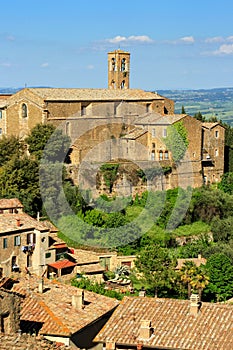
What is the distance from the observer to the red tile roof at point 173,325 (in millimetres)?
21078

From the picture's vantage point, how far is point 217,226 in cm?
4766

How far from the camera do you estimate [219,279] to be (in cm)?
3788

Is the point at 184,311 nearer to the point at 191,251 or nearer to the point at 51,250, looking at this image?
the point at 51,250

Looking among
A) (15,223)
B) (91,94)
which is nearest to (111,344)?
(15,223)

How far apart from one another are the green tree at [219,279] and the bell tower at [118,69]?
89.5 ft

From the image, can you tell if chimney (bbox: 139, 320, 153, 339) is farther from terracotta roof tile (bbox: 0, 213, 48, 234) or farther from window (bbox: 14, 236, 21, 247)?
window (bbox: 14, 236, 21, 247)

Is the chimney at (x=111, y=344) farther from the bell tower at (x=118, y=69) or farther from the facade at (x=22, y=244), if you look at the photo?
the bell tower at (x=118, y=69)

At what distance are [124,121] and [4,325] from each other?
1386 inches

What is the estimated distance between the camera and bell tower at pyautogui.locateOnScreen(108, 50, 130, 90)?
212ft

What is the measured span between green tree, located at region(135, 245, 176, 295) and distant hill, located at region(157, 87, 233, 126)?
109806mm

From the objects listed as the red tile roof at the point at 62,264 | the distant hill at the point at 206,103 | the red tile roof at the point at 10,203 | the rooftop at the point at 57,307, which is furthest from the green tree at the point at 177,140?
the distant hill at the point at 206,103

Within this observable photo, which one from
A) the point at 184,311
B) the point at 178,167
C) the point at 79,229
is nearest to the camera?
the point at 184,311

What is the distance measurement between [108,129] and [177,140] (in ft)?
13.1

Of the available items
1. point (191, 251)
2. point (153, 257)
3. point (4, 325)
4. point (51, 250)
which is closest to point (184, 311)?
point (4, 325)
